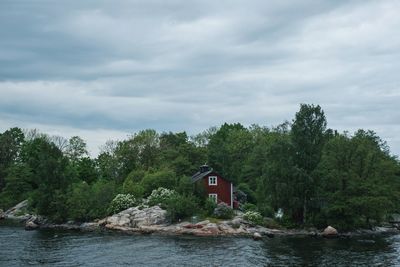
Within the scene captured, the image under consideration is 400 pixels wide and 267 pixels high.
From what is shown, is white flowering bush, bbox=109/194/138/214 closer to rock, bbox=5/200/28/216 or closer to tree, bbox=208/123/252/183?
tree, bbox=208/123/252/183

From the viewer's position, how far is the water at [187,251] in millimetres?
45250

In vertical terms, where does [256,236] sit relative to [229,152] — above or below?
below

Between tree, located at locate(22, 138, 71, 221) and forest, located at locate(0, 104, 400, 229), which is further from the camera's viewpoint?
tree, located at locate(22, 138, 71, 221)

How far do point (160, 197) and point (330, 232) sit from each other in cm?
2742

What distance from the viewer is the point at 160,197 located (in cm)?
7744

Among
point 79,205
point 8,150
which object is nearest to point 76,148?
point 8,150

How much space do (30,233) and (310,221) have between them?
41.5 meters

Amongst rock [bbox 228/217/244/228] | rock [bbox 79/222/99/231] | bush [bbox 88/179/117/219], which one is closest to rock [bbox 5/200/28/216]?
bush [bbox 88/179/117/219]

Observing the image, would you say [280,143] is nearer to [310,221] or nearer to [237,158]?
[310,221]

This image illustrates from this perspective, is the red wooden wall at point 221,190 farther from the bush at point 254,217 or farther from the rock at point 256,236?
the rock at point 256,236

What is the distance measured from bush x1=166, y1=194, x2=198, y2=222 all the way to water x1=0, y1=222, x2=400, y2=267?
24.6ft

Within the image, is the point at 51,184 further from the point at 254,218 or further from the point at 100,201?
the point at 254,218

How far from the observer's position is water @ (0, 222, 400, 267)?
45.2m

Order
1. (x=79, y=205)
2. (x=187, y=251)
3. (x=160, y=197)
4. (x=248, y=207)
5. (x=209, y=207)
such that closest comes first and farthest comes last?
(x=187, y=251)
(x=209, y=207)
(x=160, y=197)
(x=79, y=205)
(x=248, y=207)
